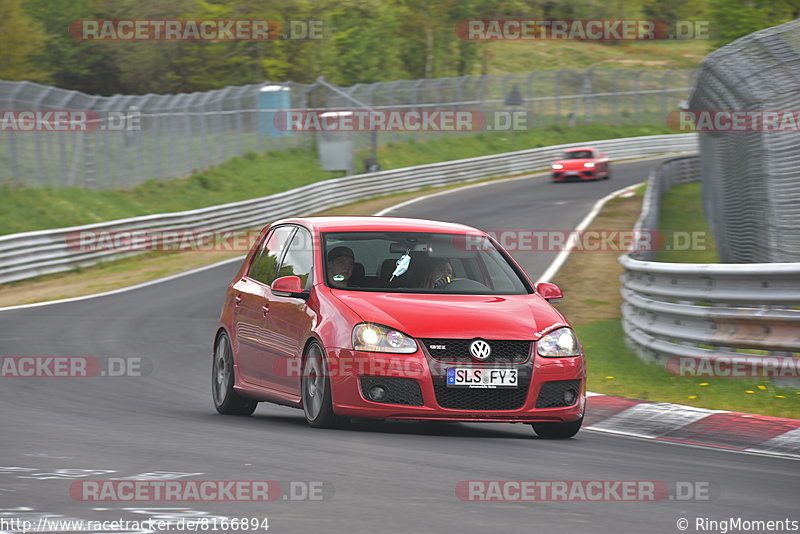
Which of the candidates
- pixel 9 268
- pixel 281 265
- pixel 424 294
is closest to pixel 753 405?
pixel 424 294

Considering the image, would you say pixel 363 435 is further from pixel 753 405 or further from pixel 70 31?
pixel 70 31

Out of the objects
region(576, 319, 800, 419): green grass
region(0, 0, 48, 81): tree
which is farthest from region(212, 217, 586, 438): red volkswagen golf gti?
region(0, 0, 48, 81): tree

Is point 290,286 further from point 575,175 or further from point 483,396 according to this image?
point 575,175

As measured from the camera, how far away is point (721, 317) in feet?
36.3

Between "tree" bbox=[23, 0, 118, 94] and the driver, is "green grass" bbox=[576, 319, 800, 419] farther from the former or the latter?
"tree" bbox=[23, 0, 118, 94]

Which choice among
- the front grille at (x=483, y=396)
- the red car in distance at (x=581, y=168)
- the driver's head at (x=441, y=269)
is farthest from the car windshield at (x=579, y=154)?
the front grille at (x=483, y=396)

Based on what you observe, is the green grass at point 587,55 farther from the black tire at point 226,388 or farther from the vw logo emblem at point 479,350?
the vw logo emblem at point 479,350

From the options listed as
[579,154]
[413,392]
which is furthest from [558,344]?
[579,154]

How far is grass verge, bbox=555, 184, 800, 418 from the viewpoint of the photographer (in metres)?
10.1

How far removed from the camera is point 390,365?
8.57 m

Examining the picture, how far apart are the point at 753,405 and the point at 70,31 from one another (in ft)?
230

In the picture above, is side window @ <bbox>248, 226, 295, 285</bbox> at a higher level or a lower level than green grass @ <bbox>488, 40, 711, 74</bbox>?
lower

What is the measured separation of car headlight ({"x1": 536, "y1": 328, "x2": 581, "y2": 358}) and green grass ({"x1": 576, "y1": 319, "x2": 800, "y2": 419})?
1723 mm

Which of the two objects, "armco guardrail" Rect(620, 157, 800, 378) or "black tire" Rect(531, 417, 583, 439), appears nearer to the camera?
"black tire" Rect(531, 417, 583, 439)
